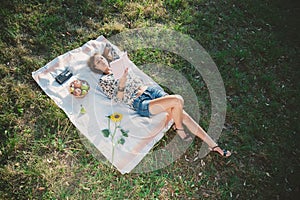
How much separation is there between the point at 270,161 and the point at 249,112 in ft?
2.61

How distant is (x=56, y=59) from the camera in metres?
5.05

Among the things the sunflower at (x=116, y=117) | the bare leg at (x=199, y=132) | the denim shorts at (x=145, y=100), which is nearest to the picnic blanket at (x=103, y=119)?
the sunflower at (x=116, y=117)

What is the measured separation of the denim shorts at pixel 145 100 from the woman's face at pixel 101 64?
68 centimetres

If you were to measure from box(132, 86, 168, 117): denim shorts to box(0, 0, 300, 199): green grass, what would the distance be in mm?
738

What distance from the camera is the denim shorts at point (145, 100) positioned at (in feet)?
15.1

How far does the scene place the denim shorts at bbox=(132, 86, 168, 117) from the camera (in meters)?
4.61

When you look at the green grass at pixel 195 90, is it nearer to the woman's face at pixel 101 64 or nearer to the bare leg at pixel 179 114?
the bare leg at pixel 179 114

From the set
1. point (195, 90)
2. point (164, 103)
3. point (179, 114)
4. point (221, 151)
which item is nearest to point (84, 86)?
point (164, 103)

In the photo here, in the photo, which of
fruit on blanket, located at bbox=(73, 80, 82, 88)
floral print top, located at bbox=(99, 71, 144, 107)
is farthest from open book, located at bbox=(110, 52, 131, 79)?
fruit on blanket, located at bbox=(73, 80, 82, 88)

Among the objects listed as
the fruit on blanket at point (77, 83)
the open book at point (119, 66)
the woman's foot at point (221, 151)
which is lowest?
the woman's foot at point (221, 151)

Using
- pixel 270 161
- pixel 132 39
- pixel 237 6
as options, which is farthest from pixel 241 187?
pixel 237 6

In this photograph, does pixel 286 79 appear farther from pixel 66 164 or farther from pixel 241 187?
pixel 66 164

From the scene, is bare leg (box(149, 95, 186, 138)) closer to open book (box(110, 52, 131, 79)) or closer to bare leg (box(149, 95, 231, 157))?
bare leg (box(149, 95, 231, 157))

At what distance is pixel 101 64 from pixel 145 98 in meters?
0.84
